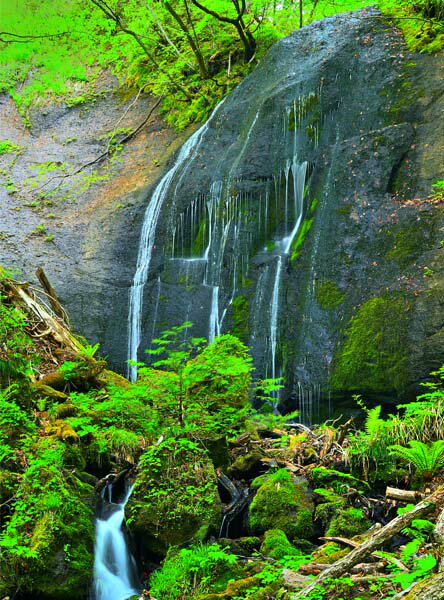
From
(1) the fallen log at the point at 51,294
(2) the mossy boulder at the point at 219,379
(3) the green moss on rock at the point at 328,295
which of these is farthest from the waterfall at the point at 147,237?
(2) the mossy boulder at the point at 219,379

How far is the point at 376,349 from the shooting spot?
9203 millimetres

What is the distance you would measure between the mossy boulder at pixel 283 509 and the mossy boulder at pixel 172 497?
404 mm

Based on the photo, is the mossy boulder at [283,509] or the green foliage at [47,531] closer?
the green foliage at [47,531]

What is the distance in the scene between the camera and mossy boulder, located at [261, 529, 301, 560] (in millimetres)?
4609

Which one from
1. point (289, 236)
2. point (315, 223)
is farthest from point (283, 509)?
point (289, 236)

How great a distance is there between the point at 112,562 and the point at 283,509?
168cm

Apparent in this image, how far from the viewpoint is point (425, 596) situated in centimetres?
246

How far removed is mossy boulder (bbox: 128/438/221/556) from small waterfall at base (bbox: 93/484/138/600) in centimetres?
21

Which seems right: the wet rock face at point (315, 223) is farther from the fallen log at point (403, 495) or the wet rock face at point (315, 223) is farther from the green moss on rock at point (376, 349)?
the fallen log at point (403, 495)

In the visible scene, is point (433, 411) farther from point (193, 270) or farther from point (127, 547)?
point (193, 270)

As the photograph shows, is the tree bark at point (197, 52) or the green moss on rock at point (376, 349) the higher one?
the tree bark at point (197, 52)

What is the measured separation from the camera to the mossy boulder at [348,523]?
194 inches

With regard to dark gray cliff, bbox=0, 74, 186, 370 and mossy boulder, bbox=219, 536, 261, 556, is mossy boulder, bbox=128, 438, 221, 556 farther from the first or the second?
dark gray cliff, bbox=0, 74, 186, 370

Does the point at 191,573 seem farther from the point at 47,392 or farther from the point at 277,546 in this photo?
the point at 47,392
